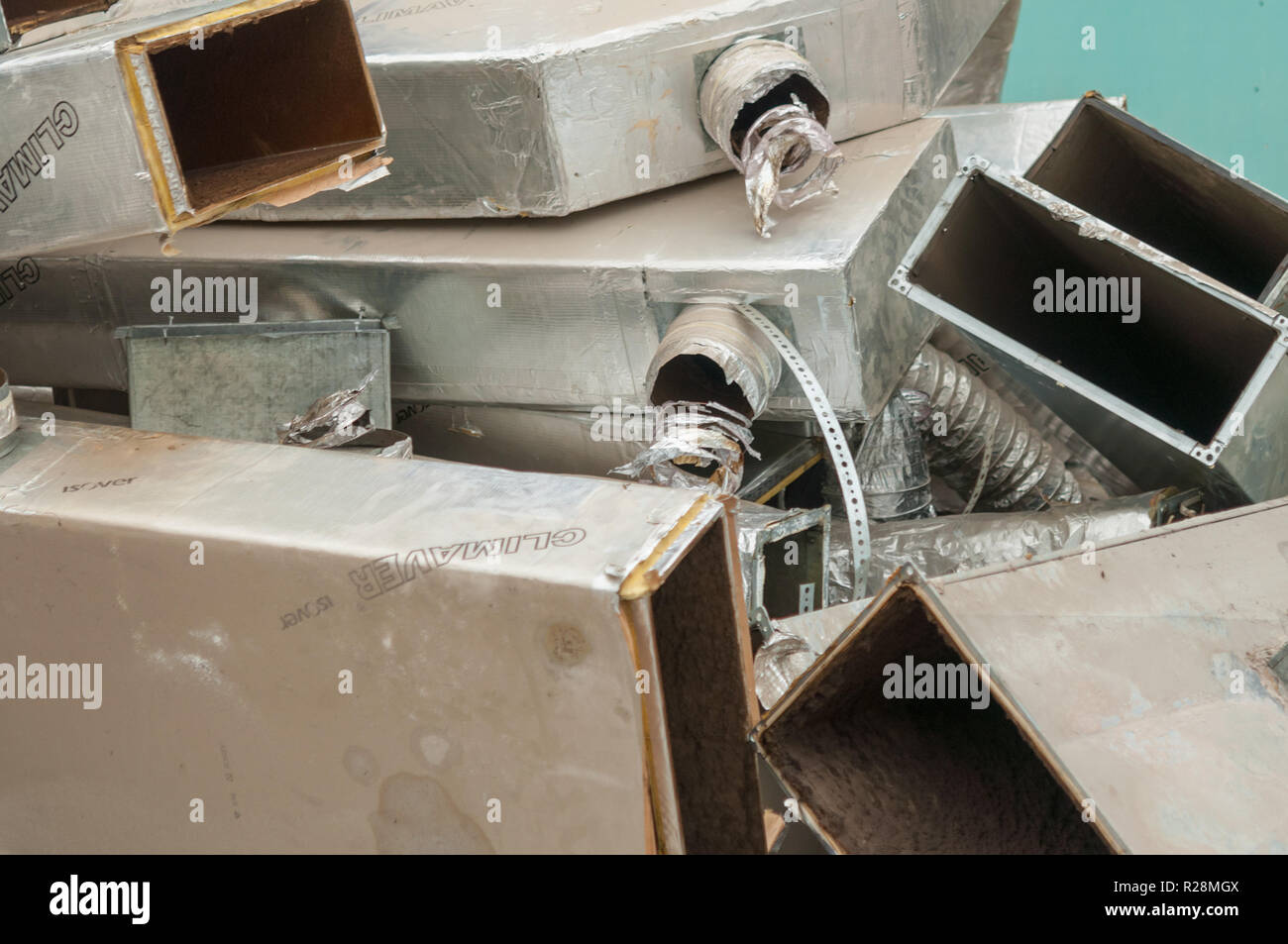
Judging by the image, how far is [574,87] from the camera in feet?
6.66

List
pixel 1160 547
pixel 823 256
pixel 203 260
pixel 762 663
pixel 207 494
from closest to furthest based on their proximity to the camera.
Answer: pixel 207 494 < pixel 1160 547 < pixel 762 663 < pixel 823 256 < pixel 203 260

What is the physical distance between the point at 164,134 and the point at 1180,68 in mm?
2793

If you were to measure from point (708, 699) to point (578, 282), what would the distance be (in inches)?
38.4

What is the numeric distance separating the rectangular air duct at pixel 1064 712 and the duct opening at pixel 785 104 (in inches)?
39.1

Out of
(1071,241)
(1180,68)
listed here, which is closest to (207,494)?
(1071,241)

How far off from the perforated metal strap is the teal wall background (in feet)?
5.47

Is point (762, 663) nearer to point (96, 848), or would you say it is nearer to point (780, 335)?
point (780, 335)

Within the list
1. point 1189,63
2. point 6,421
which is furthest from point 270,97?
point 1189,63

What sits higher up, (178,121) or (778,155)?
(178,121)

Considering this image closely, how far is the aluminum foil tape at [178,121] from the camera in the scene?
150 cm

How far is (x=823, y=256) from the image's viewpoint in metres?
1.97

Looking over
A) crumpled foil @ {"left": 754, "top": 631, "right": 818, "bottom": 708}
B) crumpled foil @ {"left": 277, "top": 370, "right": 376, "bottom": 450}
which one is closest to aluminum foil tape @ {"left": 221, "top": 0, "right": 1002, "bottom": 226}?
crumpled foil @ {"left": 277, "top": 370, "right": 376, "bottom": 450}
